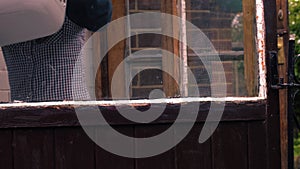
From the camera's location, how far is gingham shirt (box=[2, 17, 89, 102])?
2.45 metres

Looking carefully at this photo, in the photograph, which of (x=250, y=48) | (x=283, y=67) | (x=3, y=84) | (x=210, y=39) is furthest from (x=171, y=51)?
(x=3, y=84)

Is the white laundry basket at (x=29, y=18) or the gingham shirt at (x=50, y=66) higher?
the white laundry basket at (x=29, y=18)

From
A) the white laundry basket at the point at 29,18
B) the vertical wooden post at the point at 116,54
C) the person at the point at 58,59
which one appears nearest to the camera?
the white laundry basket at the point at 29,18

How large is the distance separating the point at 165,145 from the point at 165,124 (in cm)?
7

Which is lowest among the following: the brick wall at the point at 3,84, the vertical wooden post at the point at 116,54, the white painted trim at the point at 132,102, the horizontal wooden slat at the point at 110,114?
the horizontal wooden slat at the point at 110,114

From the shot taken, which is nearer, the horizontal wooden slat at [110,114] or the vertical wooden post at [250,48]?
the horizontal wooden slat at [110,114]

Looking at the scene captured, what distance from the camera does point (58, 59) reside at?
98.8 inches

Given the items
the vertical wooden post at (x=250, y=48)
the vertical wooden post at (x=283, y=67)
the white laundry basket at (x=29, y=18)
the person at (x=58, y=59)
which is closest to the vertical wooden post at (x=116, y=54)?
the person at (x=58, y=59)

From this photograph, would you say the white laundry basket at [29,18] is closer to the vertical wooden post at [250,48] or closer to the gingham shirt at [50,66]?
the gingham shirt at [50,66]

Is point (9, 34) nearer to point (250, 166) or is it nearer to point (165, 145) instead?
point (165, 145)

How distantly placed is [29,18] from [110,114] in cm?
41

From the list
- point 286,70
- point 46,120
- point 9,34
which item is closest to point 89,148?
point 46,120

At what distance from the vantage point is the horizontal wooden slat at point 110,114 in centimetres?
228

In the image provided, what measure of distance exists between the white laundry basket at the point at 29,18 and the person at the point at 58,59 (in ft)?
0.40
